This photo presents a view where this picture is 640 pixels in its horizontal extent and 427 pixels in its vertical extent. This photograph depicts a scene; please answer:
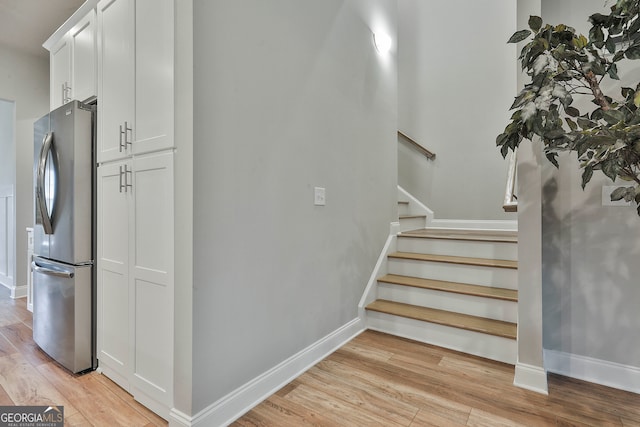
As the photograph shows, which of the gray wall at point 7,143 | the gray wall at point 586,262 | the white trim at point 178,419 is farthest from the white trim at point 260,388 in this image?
the gray wall at point 7,143

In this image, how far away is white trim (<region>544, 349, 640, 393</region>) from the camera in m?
1.83

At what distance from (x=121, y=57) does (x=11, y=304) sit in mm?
3543

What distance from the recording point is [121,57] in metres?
1.78

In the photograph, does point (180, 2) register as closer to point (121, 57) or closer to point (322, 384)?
point (121, 57)

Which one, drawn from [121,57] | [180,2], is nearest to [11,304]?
[121,57]

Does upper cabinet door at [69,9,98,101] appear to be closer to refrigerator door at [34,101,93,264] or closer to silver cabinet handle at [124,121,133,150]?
refrigerator door at [34,101,93,264]

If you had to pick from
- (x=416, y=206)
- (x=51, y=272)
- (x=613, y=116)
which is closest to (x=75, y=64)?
(x=51, y=272)

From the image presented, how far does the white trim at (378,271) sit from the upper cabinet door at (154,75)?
6.39ft

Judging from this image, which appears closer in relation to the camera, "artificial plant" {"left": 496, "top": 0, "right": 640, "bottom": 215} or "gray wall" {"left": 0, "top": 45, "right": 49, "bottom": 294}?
"artificial plant" {"left": 496, "top": 0, "right": 640, "bottom": 215}

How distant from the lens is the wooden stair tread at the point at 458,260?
2.48 meters

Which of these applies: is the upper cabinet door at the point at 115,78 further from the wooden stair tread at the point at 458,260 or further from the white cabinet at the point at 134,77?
the wooden stair tread at the point at 458,260

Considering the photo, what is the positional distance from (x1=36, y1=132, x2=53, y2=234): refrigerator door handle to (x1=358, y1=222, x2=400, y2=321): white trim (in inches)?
92.7
